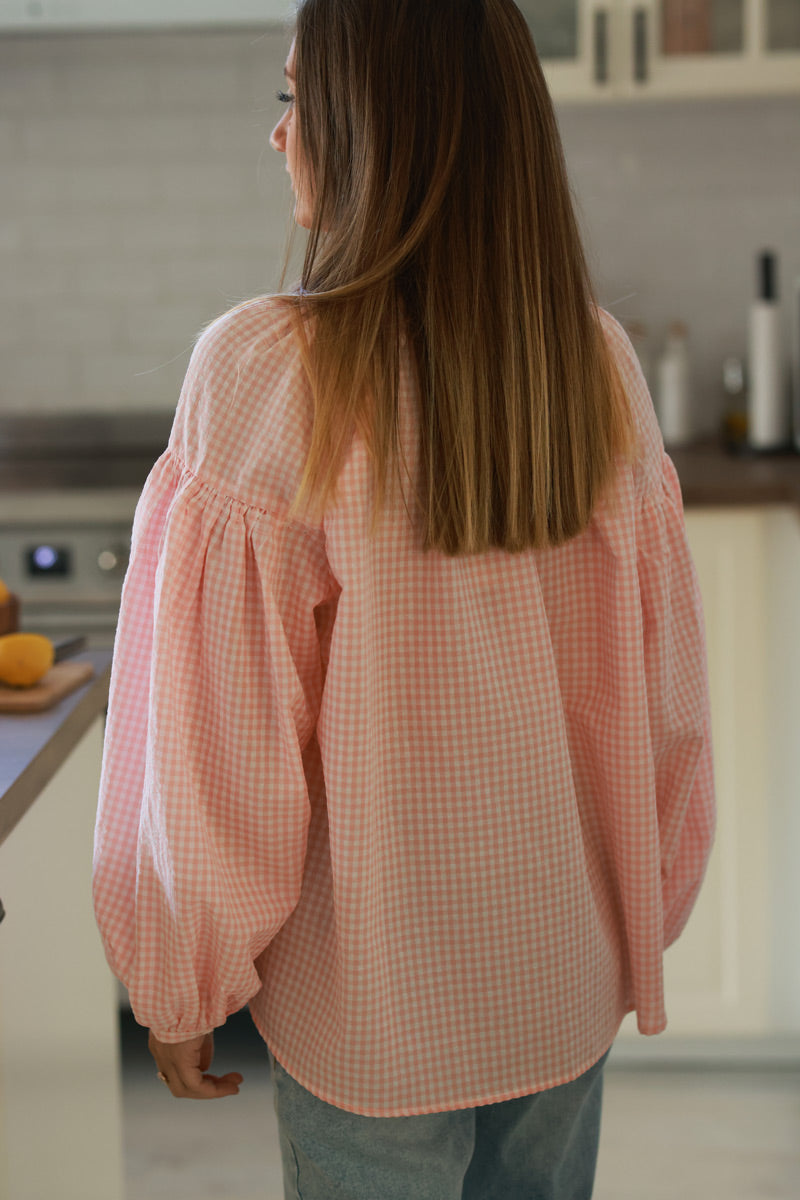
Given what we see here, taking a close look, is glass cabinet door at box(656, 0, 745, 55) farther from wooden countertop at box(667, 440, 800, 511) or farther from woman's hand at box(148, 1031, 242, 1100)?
woman's hand at box(148, 1031, 242, 1100)

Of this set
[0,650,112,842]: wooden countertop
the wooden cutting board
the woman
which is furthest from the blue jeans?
the wooden cutting board

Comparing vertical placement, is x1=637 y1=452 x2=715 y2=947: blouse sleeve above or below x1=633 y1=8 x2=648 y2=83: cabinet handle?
below

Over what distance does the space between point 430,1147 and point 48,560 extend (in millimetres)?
1476

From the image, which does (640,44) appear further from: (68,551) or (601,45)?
(68,551)

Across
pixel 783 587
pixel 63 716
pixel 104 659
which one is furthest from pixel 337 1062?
pixel 783 587

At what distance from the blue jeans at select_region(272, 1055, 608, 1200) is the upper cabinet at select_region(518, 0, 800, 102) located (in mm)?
1778

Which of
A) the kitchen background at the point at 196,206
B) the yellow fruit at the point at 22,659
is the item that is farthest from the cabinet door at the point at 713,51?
the yellow fruit at the point at 22,659

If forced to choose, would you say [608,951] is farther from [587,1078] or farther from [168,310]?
[168,310]

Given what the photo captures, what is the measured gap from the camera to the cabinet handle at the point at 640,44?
2.20 metres

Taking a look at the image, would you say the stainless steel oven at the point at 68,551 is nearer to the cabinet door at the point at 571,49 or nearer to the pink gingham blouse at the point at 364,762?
the cabinet door at the point at 571,49

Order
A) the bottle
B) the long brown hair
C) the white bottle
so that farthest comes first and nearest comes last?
the white bottle → the bottle → the long brown hair

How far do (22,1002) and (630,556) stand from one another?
0.62m

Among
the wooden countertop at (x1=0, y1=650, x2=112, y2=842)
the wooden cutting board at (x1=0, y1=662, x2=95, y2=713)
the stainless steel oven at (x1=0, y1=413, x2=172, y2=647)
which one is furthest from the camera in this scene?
the stainless steel oven at (x1=0, y1=413, x2=172, y2=647)

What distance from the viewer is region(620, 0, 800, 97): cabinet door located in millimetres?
2221
